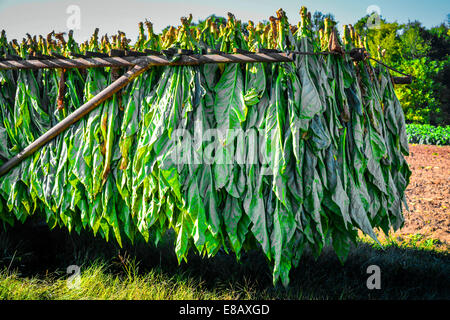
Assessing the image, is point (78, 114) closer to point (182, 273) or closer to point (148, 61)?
point (148, 61)

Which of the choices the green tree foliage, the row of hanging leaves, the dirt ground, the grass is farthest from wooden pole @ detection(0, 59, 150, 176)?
the green tree foliage

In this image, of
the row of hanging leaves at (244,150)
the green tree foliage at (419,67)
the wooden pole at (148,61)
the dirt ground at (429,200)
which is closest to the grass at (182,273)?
the row of hanging leaves at (244,150)

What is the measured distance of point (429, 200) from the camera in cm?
666

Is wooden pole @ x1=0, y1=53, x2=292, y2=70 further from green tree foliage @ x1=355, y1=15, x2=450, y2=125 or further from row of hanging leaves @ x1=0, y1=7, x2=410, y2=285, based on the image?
green tree foliage @ x1=355, y1=15, x2=450, y2=125

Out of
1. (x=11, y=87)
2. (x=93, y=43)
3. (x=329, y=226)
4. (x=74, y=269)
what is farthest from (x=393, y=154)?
(x=11, y=87)

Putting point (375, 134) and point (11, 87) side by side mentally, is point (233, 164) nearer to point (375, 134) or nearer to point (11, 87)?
point (375, 134)

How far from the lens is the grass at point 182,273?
3334 millimetres

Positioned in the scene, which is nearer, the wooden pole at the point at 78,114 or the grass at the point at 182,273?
the wooden pole at the point at 78,114

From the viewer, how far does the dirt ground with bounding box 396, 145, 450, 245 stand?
5656mm

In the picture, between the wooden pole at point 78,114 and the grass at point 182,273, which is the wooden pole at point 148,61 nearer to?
the wooden pole at point 78,114

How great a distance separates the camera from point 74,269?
378 centimetres

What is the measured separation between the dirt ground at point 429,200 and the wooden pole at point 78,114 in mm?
4704

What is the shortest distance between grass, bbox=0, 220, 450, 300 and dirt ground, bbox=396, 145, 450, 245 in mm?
940

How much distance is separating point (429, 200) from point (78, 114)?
6246mm
